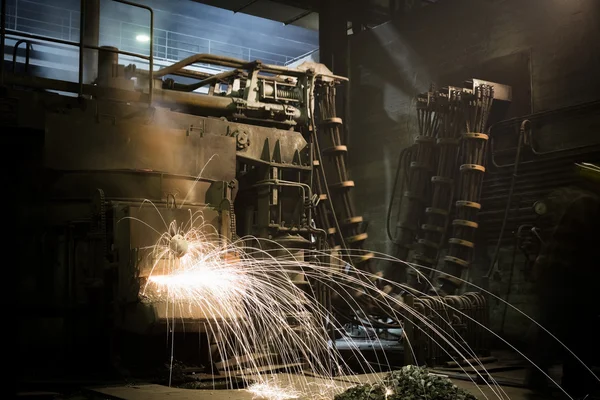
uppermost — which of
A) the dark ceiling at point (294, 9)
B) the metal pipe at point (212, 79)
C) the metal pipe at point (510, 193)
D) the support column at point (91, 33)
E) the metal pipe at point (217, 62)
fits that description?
the dark ceiling at point (294, 9)

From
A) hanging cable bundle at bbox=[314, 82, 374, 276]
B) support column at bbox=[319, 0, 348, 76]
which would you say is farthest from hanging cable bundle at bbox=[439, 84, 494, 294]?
support column at bbox=[319, 0, 348, 76]

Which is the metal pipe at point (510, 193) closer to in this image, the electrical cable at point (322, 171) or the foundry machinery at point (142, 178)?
the foundry machinery at point (142, 178)

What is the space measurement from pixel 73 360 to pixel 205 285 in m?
1.55

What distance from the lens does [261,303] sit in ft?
21.1

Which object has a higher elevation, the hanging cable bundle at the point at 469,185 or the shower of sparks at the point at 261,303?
the hanging cable bundle at the point at 469,185

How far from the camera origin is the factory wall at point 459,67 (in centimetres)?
809

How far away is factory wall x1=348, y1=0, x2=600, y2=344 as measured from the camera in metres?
8.09

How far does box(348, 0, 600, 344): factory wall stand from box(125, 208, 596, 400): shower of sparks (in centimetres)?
244

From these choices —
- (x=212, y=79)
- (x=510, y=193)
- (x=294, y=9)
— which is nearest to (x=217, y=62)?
(x=212, y=79)

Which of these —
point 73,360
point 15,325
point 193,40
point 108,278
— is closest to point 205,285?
point 108,278

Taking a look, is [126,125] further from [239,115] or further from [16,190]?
[239,115]

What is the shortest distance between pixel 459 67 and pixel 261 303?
16.7ft

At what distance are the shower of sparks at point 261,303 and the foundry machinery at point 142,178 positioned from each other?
0.37ft

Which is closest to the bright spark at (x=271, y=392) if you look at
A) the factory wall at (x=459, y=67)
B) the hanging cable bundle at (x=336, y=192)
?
the hanging cable bundle at (x=336, y=192)
